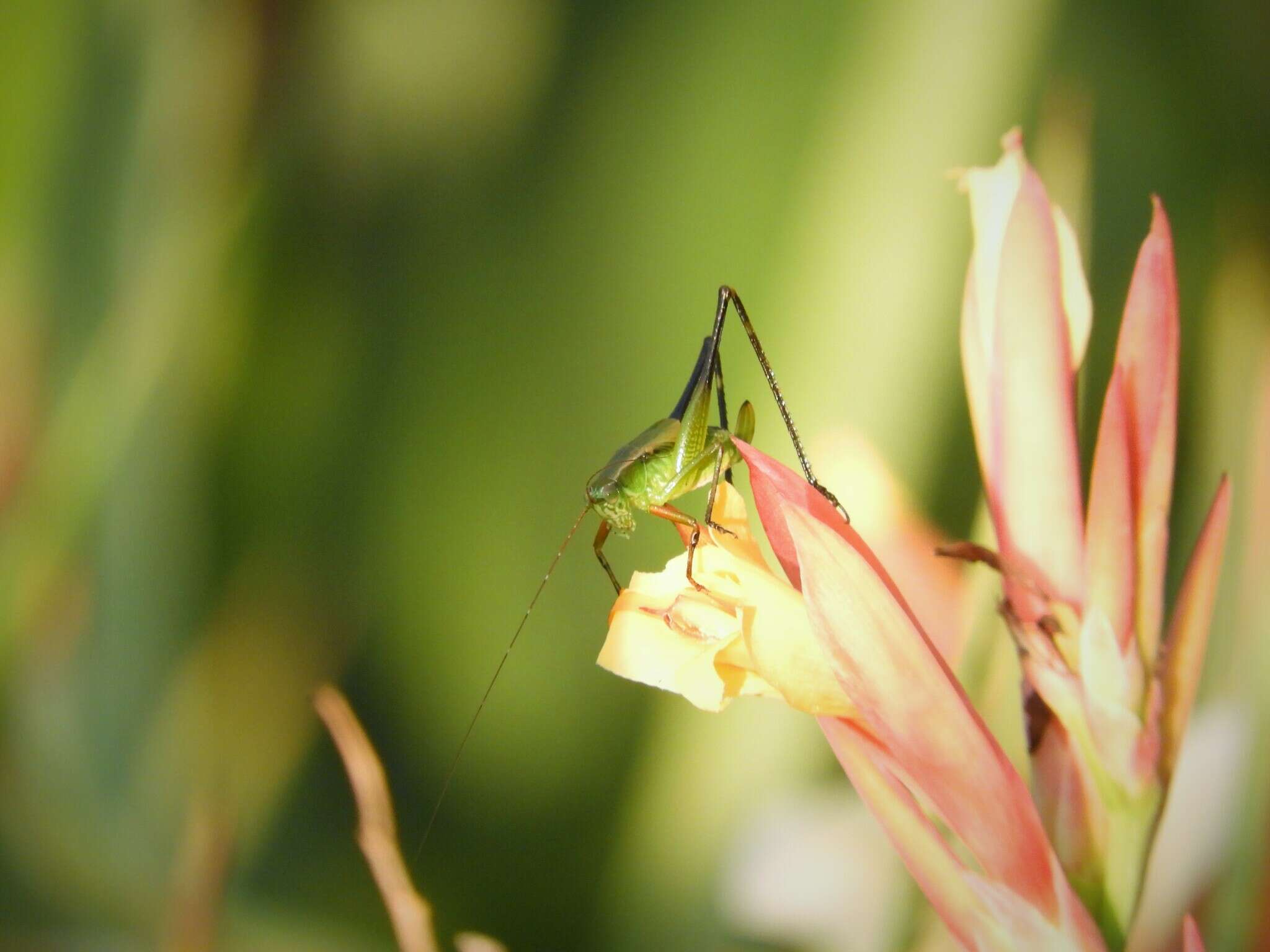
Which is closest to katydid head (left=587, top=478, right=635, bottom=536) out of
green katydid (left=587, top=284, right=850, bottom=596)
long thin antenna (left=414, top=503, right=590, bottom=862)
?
green katydid (left=587, top=284, right=850, bottom=596)

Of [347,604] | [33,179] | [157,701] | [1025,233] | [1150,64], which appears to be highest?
[1150,64]

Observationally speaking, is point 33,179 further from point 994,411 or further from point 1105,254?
point 1105,254

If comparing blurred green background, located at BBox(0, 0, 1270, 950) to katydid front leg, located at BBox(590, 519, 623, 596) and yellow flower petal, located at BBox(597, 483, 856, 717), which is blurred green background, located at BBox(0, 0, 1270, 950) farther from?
yellow flower petal, located at BBox(597, 483, 856, 717)

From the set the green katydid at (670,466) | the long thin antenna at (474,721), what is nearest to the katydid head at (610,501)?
the green katydid at (670,466)

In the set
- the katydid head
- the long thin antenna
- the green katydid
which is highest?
the green katydid

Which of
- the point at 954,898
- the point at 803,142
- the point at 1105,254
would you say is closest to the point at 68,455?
the point at 803,142

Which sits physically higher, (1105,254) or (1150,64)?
(1150,64)

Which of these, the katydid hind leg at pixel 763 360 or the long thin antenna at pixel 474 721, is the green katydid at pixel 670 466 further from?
the long thin antenna at pixel 474 721
